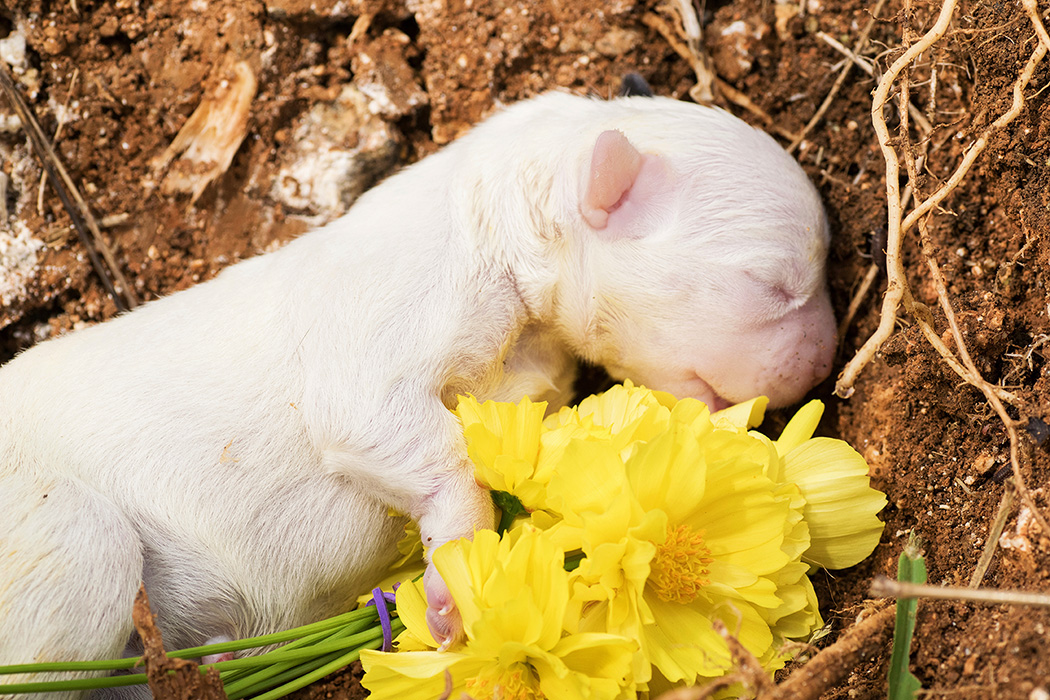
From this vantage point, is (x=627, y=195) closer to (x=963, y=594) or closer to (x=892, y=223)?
(x=892, y=223)

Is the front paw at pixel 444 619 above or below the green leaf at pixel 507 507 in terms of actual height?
below

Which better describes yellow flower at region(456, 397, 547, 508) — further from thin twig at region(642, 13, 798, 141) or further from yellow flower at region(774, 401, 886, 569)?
thin twig at region(642, 13, 798, 141)

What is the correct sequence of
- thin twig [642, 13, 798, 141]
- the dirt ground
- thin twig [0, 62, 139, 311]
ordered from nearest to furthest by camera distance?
the dirt ground → thin twig [642, 13, 798, 141] → thin twig [0, 62, 139, 311]

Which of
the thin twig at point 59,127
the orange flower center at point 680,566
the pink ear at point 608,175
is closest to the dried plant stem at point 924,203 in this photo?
the pink ear at point 608,175

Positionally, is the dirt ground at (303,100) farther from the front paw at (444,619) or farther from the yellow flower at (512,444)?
the front paw at (444,619)

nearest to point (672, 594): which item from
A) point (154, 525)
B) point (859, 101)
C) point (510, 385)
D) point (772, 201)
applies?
point (510, 385)

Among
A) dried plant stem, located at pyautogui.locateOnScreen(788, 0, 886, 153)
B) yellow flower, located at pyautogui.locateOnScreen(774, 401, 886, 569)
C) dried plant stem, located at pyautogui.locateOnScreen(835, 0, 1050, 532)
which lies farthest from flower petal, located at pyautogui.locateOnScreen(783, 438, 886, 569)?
dried plant stem, located at pyautogui.locateOnScreen(788, 0, 886, 153)
